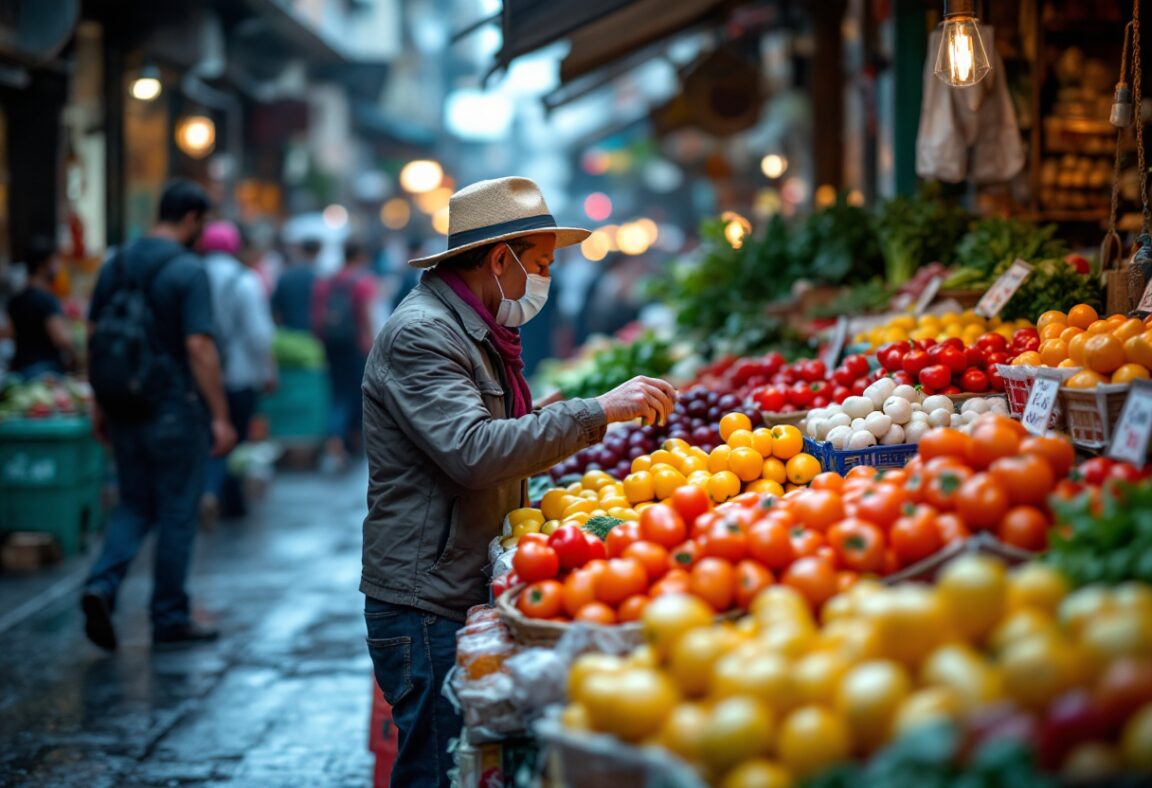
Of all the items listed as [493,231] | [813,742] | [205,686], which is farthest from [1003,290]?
[205,686]

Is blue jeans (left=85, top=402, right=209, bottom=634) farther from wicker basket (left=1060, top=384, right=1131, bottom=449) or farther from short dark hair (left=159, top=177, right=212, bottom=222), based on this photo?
wicker basket (left=1060, top=384, right=1131, bottom=449)

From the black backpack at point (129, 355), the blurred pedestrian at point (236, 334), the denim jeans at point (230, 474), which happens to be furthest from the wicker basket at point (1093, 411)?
the blurred pedestrian at point (236, 334)

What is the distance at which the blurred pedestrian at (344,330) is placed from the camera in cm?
1410

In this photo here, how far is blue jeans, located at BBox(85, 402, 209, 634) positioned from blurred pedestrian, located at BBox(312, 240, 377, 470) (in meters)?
7.34

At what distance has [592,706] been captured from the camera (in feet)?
7.79

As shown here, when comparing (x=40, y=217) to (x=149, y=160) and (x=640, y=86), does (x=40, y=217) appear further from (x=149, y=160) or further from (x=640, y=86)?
(x=640, y=86)

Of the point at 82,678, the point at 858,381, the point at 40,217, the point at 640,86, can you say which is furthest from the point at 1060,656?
the point at 640,86

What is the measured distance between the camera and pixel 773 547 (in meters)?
2.89

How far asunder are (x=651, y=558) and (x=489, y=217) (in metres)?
1.31

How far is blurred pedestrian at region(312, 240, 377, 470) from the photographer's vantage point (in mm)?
→ 14102

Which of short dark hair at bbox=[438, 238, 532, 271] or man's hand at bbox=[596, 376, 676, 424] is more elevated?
short dark hair at bbox=[438, 238, 532, 271]

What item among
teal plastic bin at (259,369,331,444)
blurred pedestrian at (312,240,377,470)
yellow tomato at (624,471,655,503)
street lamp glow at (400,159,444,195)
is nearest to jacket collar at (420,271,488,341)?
yellow tomato at (624,471,655,503)

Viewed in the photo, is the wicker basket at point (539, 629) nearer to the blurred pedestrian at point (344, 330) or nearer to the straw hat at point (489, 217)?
the straw hat at point (489, 217)

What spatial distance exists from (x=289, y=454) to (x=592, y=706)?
41.0ft
